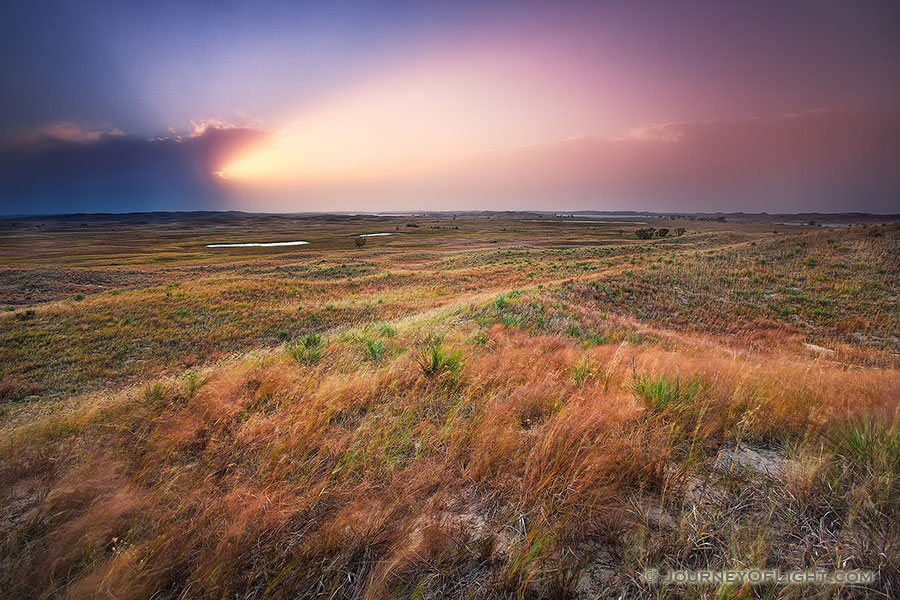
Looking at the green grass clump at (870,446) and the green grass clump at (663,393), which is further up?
the green grass clump at (870,446)

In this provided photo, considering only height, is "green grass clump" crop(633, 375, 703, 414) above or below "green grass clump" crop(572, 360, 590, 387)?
above

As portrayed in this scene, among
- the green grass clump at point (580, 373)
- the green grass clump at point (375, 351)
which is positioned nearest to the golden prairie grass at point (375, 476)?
the green grass clump at point (580, 373)

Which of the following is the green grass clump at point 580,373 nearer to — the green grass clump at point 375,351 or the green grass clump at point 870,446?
the green grass clump at point 870,446

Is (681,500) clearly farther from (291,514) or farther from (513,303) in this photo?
(513,303)

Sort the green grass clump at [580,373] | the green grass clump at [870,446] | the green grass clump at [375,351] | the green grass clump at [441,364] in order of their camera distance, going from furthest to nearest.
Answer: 1. the green grass clump at [375,351]
2. the green grass clump at [441,364]
3. the green grass clump at [580,373]
4. the green grass clump at [870,446]

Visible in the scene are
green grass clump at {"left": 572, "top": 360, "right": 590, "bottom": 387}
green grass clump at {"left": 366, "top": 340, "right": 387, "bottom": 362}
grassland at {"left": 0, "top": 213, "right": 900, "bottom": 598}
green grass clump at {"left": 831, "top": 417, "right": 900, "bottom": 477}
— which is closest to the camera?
grassland at {"left": 0, "top": 213, "right": 900, "bottom": 598}

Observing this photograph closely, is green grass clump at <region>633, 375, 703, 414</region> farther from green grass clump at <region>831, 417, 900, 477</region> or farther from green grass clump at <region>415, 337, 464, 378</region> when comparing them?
green grass clump at <region>415, 337, 464, 378</region>

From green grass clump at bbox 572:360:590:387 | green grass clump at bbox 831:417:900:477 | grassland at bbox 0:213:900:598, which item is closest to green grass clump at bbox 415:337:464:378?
grassland at bbox 0:213:900:598

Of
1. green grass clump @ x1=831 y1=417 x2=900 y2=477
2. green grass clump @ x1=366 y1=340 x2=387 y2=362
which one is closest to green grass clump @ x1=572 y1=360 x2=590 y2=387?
green grass clump @ x1=831 y1=417 x2=900 y2=477

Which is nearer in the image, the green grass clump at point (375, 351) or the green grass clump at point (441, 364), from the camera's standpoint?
the green grass clump at point (441, 364)

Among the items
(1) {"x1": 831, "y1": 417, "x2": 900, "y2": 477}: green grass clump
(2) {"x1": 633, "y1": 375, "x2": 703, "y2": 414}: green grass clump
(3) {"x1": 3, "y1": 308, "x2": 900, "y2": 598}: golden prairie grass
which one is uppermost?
(1) {"x1": 831, "y1": 417, "x2": 900, "y2": 477}: green grass clump

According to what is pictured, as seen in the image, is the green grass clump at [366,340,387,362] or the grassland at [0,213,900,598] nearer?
the grassland at [0,213,900,598]

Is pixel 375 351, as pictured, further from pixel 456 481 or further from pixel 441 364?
pixel 456 481

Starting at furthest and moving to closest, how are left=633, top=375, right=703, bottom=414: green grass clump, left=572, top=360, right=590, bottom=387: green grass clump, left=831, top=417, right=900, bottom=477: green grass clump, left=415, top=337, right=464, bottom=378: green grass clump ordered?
1. left=415, top=337, right=464, bottom=378: green grass clump
2. left=572, top=360, right=590, bottom=387: green grass clump
3. left=633, top=375, right=703, bottom=414: green grass clump
4. left=831, top=417, right=900, bottom=477: green grass clump
